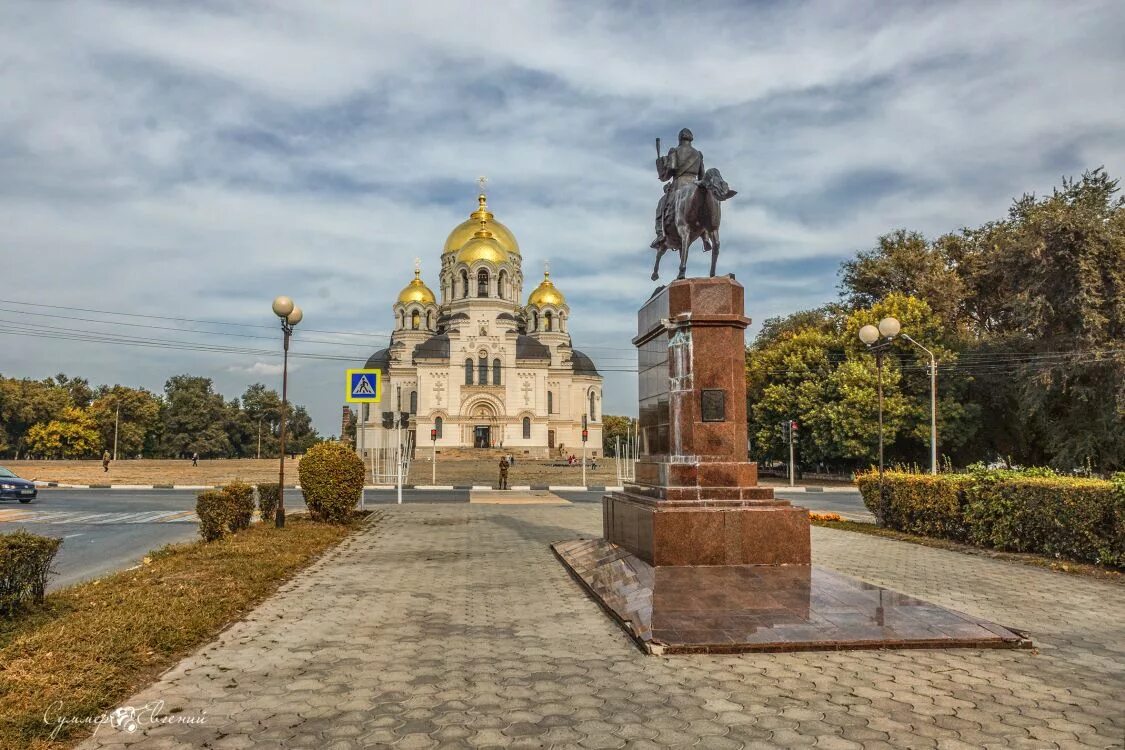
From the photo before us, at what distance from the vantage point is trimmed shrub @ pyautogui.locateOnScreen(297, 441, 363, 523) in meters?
13.3

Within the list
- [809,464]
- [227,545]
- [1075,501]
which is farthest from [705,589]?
[809,464]

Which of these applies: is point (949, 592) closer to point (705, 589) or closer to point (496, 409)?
point (705, 589)

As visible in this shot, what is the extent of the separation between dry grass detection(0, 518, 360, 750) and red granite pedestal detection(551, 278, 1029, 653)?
127 inches

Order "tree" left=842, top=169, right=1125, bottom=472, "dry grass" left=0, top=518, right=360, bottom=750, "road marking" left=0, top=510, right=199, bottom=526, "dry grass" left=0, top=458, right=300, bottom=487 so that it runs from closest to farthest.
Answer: "dry grass" left=0, top=518, right=360, bottom=750 → "road marking" left=0, top=510, right=199, bottom=526 → "tree" left=842, top=169, right=1125, bottom=472 → "dry grass" left=0, top=458, right=300, bottom=487

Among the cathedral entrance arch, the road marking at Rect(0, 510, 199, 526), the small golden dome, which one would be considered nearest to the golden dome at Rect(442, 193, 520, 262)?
the small golden dome

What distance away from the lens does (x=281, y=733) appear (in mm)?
3777

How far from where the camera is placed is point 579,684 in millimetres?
4547

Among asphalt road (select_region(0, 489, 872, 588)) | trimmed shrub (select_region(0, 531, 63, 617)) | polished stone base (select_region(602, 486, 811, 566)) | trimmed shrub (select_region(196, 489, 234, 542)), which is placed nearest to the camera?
trimmed shrub (select_region(0, 531, 63, 617))

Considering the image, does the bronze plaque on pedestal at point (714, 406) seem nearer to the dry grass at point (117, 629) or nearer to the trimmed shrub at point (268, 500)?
the dry grass at point (117, 629)

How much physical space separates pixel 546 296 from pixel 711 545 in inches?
2348

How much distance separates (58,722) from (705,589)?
193 inches

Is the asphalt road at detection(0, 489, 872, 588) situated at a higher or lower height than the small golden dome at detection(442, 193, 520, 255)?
lower

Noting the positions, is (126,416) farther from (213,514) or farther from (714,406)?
(714,406)

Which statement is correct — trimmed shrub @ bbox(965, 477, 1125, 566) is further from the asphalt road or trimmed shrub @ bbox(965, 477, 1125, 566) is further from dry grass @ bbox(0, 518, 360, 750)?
dry grass @ bbox(0, 518, 360, 750)
